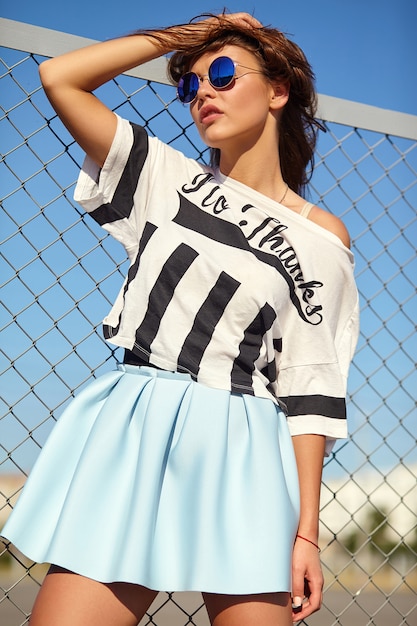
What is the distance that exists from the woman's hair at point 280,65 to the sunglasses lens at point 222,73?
0.09m

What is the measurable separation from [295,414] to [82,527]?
0.53 meters

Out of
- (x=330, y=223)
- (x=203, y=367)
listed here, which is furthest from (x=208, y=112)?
(x=203, y=367)

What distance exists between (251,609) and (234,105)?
1075 millimetres

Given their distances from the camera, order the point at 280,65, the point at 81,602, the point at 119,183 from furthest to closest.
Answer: the point at 280,65, the point at 119,183, the point at 81,602

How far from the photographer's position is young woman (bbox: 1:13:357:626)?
1423 mm

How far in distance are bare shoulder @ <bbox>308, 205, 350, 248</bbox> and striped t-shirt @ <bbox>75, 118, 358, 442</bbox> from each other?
4cm

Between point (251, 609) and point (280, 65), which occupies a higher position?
point (280, 65)

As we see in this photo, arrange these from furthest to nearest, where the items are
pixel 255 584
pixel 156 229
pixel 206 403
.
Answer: pixel 156 229, pixel 206 403, pixel 255 584

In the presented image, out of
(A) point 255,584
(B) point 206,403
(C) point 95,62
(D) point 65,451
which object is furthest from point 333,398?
(C) point 95,62

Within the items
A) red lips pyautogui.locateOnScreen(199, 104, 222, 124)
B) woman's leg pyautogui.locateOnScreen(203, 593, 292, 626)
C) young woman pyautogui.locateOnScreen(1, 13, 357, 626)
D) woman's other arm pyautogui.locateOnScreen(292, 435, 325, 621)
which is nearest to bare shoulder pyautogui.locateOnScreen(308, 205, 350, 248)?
young woman pyautogui.locateOnScreen(1, 13, 357, 626)

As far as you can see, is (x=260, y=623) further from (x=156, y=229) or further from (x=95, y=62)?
(x=95, y=62)

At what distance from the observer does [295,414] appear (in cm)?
168

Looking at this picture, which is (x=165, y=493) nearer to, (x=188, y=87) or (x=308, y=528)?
(x=308, y=528)

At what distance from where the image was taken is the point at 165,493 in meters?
1.46
